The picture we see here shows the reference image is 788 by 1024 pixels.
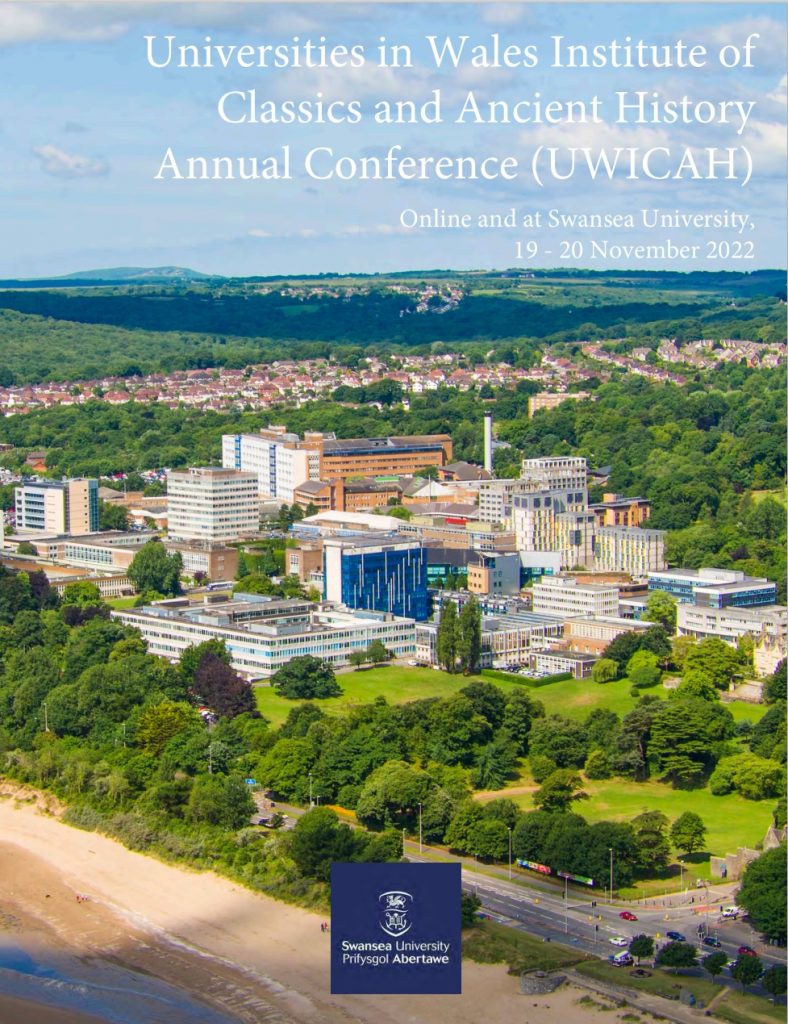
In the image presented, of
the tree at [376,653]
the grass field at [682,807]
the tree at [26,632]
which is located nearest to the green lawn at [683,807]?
the grass field at [682,807]

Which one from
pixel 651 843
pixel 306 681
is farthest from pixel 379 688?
pixel 651 843

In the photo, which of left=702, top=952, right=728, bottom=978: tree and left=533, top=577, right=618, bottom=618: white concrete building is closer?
left=702, top=952, right=728, bottom=978: tree

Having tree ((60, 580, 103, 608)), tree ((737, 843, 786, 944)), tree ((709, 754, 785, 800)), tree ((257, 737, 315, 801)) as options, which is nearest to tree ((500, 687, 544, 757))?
tree ((709, 754, 785, 800))

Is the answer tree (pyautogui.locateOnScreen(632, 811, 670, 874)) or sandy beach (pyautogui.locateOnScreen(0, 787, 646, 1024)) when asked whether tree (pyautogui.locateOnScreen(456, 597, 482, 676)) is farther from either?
tree (pyautogui.locateOnScreen(632, 811, 670, 874))

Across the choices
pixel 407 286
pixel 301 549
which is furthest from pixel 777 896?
pixel 407 286

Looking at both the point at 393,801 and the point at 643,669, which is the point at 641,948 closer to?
the point at 393,801

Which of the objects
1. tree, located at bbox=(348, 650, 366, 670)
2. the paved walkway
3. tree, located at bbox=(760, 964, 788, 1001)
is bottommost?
the paved walkway

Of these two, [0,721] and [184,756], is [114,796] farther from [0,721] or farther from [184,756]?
[0,721]
